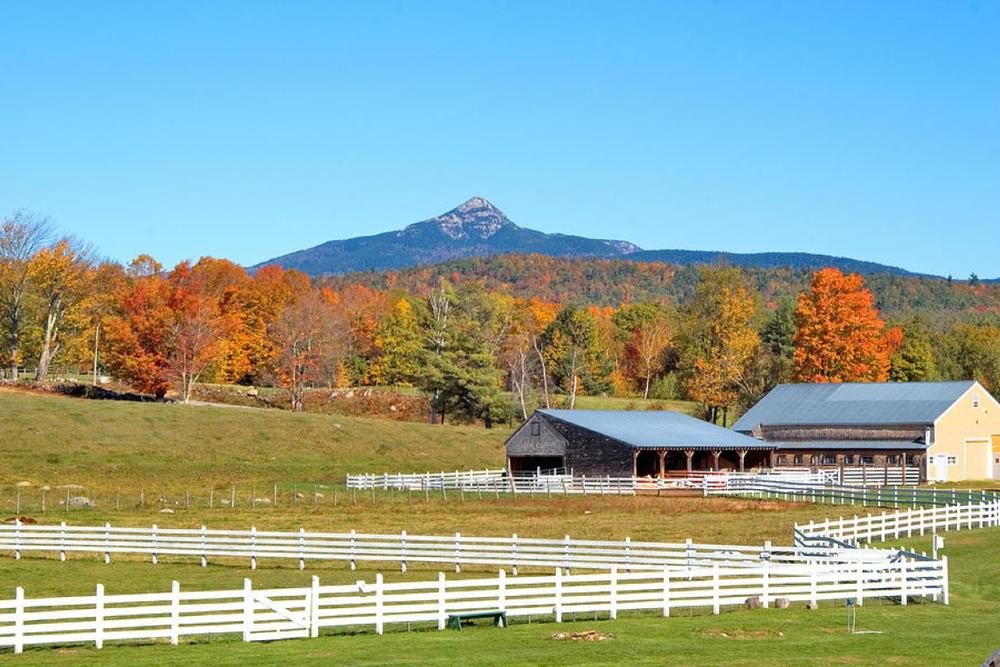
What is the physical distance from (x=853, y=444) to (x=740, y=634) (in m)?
64.4

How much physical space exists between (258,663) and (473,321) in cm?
9114

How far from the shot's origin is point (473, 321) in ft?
367

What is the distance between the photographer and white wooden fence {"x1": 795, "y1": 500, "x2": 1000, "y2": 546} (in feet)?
140

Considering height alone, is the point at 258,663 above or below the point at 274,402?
below

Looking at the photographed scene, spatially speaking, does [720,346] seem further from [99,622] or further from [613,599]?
[99,622]

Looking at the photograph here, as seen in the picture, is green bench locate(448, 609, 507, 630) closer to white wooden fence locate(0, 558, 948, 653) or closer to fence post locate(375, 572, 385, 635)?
white wooden fence locate(0, 558, 948, 653)

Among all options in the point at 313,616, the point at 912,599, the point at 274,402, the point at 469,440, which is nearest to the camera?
the point at 313,616

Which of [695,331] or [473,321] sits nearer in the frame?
[473,321]

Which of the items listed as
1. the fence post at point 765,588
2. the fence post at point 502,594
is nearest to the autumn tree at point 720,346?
the fence post at point 765,588

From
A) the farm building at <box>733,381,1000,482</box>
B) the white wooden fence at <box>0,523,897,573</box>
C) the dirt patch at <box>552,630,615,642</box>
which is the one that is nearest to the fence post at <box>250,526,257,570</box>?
the white wooden fence at <box>0,523,897,573</box>

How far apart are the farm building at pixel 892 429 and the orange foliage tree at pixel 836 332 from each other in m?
14.1

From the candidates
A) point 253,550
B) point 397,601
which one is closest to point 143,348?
point 253,550

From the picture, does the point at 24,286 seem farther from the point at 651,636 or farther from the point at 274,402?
the point at 651,636

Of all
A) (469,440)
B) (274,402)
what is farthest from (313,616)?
(274,402)
